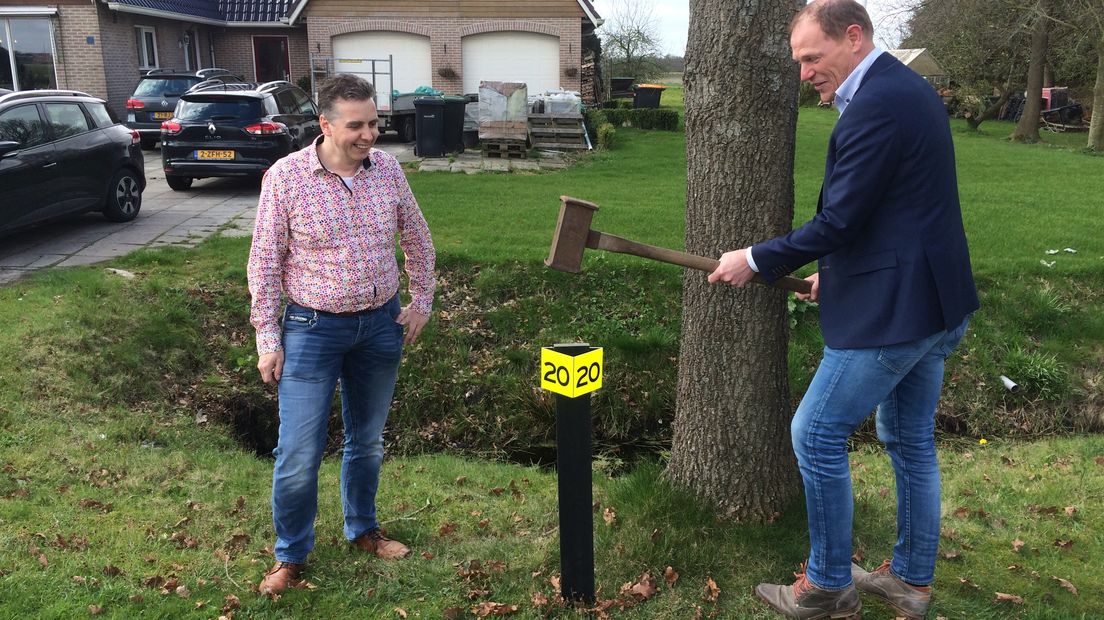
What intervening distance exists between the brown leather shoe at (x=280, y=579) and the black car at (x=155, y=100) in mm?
16696

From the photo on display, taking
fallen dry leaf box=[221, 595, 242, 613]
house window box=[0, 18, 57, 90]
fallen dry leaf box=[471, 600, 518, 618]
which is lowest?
fallen dry leaf box=[471, 600, 518, 618]

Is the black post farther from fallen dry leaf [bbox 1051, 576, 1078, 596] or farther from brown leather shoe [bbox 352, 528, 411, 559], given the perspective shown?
fallen dry leaf [bbox 1051, 576, 1078, 596]

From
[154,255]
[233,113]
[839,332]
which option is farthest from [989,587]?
[233,113]

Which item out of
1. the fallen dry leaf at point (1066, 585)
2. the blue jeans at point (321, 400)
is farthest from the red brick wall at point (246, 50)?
the fallen dry leaf at point (1066, 585)

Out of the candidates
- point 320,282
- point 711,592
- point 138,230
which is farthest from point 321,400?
point 138,230

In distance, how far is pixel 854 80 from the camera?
9.07 feet

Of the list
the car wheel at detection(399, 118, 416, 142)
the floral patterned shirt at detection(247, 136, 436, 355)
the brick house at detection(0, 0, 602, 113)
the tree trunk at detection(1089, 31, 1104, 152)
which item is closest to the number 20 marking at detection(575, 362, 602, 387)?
the floral patterned shirt at detection(247, 136, 436, 355)

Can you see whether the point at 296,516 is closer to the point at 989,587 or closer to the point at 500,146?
the point at 989,587

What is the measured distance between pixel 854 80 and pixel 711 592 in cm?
193

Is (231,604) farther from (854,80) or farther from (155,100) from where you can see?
(155,100)

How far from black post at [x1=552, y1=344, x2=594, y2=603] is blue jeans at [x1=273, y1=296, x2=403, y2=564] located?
2.72 ft

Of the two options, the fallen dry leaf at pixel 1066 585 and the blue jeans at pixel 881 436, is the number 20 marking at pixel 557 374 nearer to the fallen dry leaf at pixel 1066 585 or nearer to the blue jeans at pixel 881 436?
the blue jeans at pixel 881 436

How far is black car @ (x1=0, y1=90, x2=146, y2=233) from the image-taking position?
27.7 feet

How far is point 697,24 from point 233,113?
34.7ft
